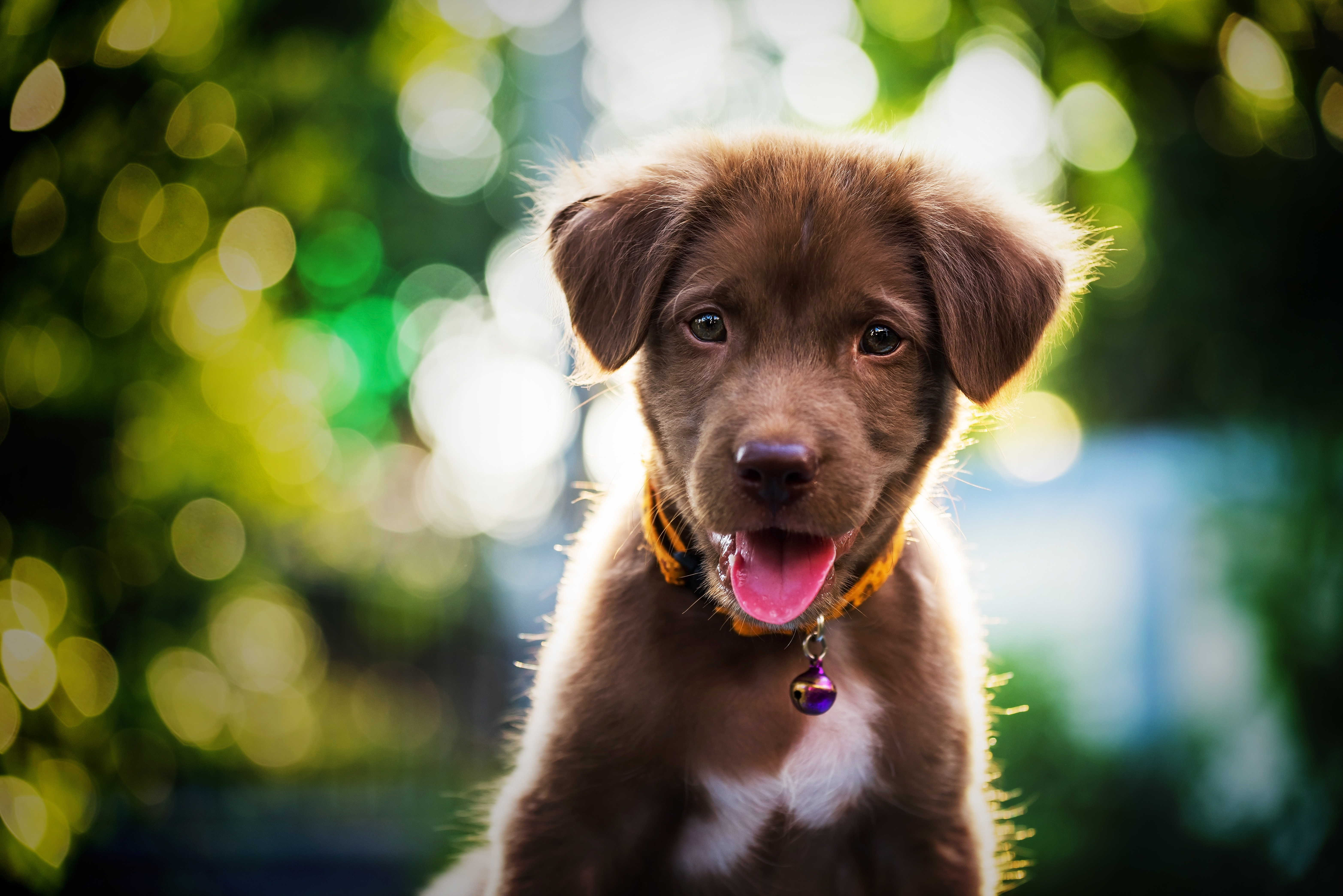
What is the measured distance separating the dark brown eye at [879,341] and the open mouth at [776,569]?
0.47 meters

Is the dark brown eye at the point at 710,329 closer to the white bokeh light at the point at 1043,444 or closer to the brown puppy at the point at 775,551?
the brown puppy at the point at 775,551

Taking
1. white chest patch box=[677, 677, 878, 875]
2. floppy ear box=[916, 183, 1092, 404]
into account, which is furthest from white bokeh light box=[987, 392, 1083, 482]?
white chest patch box=[677, 677, 878, 875]

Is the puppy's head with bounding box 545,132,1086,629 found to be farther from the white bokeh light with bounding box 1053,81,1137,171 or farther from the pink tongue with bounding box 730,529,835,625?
the white bokeh light with bounding box 1053,81,1137,171

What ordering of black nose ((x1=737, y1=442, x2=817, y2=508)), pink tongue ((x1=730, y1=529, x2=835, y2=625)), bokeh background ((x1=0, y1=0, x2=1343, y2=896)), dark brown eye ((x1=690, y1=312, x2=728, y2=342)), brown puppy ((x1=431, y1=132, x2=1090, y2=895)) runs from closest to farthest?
black nose ((x1=737, y1=442, x2=817, y2=508))
pink tongue ((x1=730, y1=529, x2=835, y2=625))
brown puppy ((x1=431, y1=132, x2=1090, y2=895))
dark brown eye ((x1=690, y1=312, x2=728, y2=342))
bokeh background ((x1=0, y1=0, x2=1343, y2=896))

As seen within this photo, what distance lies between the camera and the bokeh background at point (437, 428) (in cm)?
339

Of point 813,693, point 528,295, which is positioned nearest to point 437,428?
point 528,295

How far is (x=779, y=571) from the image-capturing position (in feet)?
6.66

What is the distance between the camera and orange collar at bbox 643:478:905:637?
2.21m

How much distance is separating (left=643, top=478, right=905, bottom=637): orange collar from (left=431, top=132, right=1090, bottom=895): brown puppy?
0.08 ft

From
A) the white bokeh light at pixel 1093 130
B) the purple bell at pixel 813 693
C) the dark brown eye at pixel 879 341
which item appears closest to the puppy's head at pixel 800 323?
the dark brown eye at pixel 879 341

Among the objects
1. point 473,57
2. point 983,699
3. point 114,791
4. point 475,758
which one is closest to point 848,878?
point 983,699

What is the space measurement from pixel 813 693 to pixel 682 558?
456 millimetres

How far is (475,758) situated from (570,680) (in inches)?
159

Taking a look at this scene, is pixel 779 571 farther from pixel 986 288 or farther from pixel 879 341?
pixel 986 288
